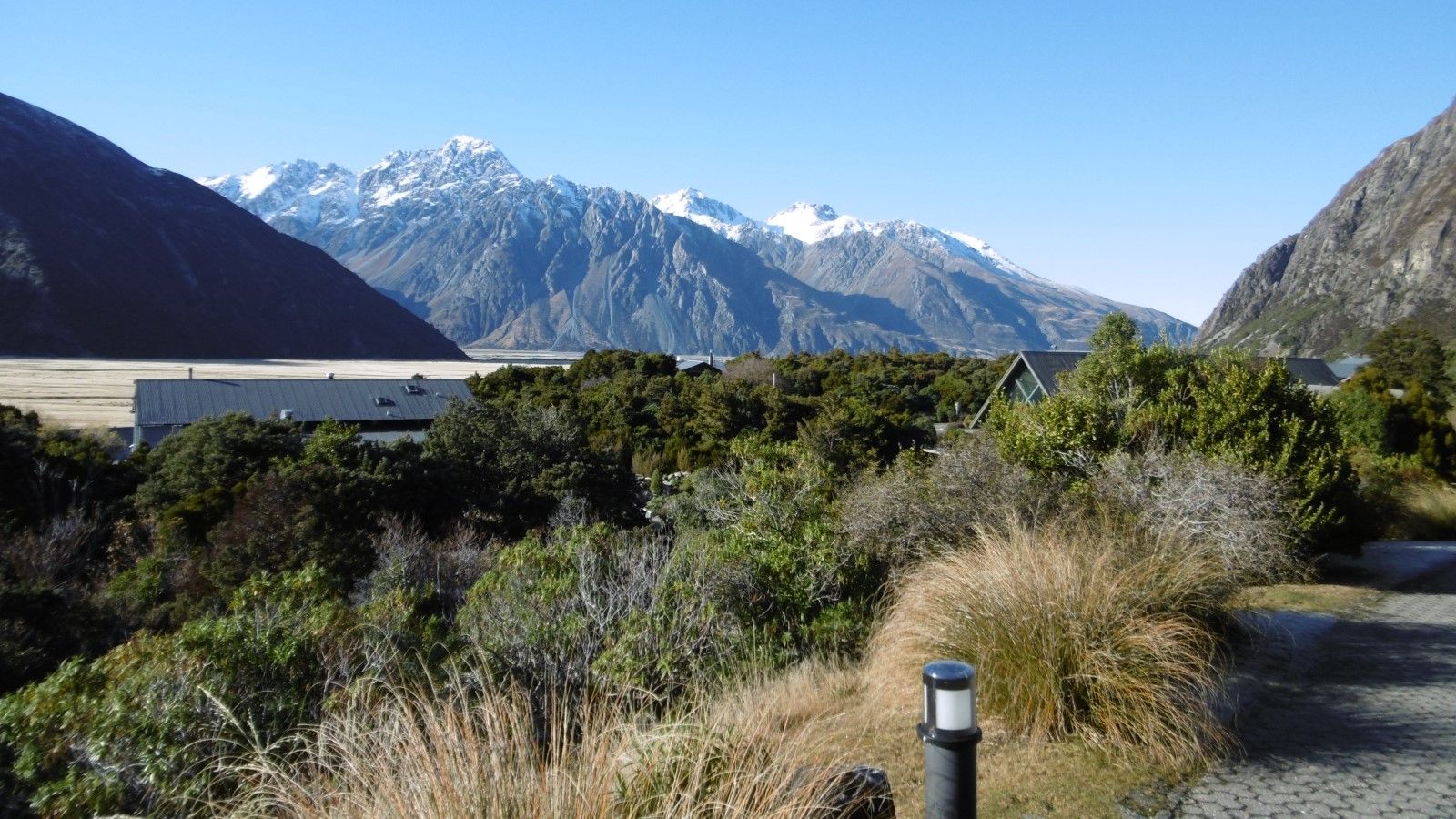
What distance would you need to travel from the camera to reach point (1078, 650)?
15.7 ft

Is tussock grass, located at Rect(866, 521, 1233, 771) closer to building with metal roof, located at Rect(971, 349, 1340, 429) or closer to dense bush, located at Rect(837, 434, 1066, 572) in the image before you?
dense bush, located at Rect(837, 434, 1066, 572)

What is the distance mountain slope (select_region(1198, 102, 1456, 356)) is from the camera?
320 ft

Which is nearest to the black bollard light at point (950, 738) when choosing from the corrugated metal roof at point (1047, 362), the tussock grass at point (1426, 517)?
the tussock grass at point (1426, 517)

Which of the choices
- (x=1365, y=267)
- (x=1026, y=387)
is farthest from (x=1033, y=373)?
(x=1365, y=267)

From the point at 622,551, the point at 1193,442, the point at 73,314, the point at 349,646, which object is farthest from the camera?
the point at 73,314

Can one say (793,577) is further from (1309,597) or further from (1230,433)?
(1230,433)

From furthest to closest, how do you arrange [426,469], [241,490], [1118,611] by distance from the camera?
[426,469] → [241,490] → [1118,611]

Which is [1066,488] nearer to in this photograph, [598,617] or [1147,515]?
[1147,515]

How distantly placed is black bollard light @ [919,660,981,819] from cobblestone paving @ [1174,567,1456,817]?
1.73 m

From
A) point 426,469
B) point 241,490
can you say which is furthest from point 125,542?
point 426,469

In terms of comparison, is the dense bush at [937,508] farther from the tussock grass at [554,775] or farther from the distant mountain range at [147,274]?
the distant mountain range at [147,274]

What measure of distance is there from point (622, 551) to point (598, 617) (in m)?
1.60

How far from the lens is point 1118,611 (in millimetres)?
4938

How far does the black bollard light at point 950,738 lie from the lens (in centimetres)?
295
